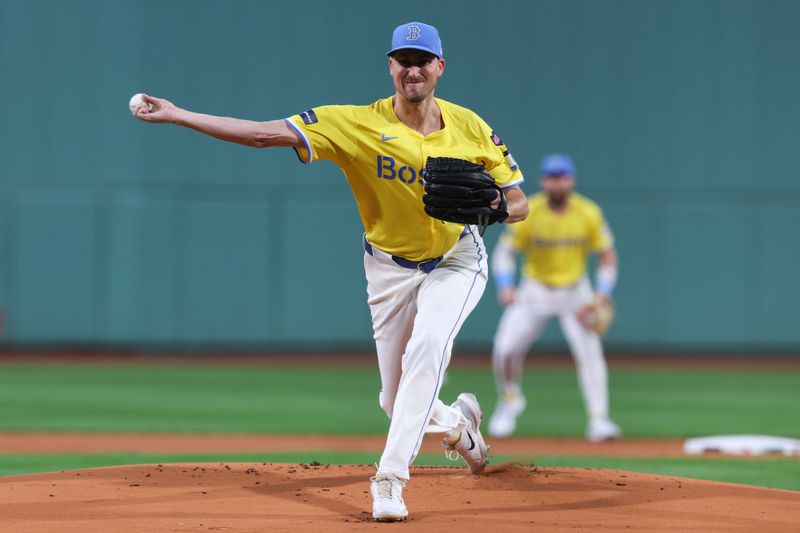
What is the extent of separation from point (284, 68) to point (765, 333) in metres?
8.89

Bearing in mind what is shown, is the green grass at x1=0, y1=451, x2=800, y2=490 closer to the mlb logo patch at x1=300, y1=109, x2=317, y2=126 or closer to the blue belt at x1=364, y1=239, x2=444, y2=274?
the blue belt at x1=364, y1=239, x2=444, y2=274

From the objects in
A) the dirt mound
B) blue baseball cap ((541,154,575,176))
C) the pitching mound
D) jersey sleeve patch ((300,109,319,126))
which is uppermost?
blue baseball cap ((541,154,575,176))

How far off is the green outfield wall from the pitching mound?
12.9 metres

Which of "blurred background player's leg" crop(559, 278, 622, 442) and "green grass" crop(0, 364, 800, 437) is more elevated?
"blurred background player's leg" crop(559, 278, 622, 442)

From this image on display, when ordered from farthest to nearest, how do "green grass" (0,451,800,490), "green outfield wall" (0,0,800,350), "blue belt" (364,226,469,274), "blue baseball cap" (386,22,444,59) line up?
"green outfield wall" (0,0,800,350), "green grass" (0,451,800,490), "blue belt" (364,226,469,274), "blue baseball cap" (386,22,444,59)

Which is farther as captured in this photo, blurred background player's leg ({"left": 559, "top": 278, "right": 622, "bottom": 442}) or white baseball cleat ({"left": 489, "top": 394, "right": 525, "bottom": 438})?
white baseball cleat ({"left": 489, "top": 394, "right": 525, "bottom": 438})

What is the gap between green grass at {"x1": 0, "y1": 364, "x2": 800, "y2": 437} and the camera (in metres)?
11.5

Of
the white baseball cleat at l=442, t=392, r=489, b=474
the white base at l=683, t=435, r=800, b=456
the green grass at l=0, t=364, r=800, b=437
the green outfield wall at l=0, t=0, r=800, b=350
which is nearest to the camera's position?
the white baseball cleat at l=442, t=392, r=489, b=474

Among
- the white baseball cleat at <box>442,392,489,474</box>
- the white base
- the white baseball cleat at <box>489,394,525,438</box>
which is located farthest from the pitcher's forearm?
the white baseball cleat at <box>489,394,525,438</box>

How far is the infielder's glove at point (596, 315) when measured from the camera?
1085 centimetres

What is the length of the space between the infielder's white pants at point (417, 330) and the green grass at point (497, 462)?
93.1 inches

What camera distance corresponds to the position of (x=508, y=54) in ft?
65.9

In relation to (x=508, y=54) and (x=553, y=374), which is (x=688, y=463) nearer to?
(x=553, y=374)

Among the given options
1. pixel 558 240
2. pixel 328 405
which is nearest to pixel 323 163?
pixel 328 405
